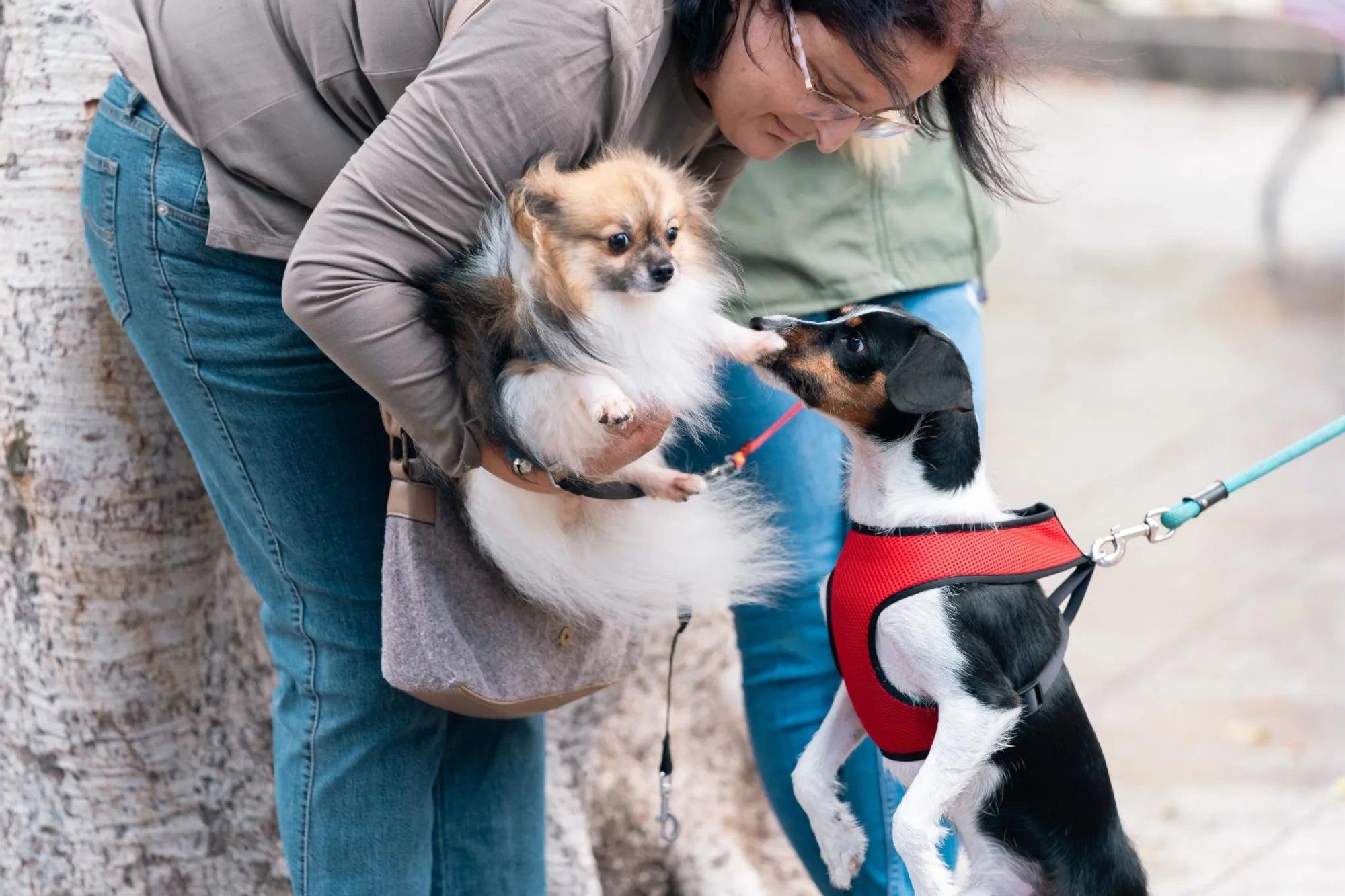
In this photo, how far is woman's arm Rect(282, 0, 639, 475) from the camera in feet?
5.27

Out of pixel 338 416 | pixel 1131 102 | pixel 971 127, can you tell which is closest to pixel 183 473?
pixel 338 416

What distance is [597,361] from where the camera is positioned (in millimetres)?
1799

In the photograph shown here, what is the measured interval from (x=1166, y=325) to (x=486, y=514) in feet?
19.9

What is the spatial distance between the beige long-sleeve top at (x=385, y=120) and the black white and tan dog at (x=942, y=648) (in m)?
0.44

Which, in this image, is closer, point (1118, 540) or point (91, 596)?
point (1118, 540)

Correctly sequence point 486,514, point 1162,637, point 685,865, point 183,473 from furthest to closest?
point 1162,637
point 685,865
point 183,473
point 486,514

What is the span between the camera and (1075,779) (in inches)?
72.2

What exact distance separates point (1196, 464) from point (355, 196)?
4.47m

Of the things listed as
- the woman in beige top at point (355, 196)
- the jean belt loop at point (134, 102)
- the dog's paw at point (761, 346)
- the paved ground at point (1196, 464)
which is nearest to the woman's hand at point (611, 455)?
the woman in beige top at point (355, 196)

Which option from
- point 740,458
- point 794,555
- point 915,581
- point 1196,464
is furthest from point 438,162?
point 1196,464

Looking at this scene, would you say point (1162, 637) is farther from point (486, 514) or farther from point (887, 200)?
point (486, 514)

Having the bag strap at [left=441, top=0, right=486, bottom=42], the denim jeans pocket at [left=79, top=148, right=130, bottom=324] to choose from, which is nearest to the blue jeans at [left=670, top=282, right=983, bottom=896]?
the bag strap at [left=441, top=0, right=486, bottom=42]

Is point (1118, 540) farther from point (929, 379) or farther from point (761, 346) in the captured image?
point (761, 346)

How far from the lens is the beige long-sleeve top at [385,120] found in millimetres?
1618
